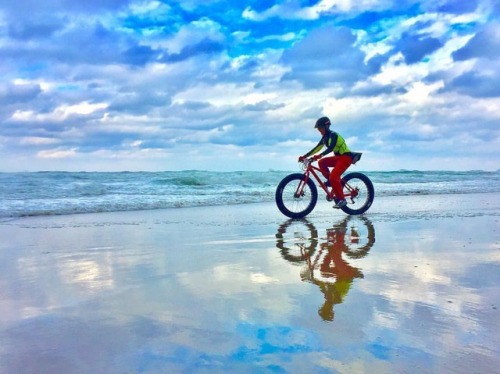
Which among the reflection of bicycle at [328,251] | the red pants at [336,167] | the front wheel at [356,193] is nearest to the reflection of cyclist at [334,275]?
the reflection of bicycle at [328,251]

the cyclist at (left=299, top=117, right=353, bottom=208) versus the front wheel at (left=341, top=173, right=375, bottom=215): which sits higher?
the cyclist at (left=299, top=117, right=353, bottom=208)

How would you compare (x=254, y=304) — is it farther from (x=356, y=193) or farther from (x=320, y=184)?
(x=356, y=193)

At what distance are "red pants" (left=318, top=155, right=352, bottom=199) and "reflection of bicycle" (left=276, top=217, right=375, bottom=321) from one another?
1146 mm

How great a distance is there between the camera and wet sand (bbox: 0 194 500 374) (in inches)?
85.4

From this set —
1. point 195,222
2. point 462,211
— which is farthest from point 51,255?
point 462,211

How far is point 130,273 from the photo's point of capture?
4160 mm

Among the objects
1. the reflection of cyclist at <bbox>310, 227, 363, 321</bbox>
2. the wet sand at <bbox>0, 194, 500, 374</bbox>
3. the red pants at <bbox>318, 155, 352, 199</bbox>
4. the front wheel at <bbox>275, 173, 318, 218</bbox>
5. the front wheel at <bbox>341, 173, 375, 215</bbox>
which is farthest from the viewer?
the front wheel at <bbox>341, 173, 375, 215</bbox>

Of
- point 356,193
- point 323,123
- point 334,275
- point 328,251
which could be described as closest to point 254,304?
point 334,275

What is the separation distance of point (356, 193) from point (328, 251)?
478cm

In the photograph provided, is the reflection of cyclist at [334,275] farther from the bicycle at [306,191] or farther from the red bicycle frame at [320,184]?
the red bicycle frame at [320,184]

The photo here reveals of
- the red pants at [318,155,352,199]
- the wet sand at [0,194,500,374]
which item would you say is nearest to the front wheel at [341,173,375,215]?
the red pants at [318,155,352,199]

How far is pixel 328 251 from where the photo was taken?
5168 mm

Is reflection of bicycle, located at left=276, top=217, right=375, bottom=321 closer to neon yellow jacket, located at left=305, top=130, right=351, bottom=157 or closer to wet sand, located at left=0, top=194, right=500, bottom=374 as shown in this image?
wet sand, located at left=0, top=194, right=500, bottom=374

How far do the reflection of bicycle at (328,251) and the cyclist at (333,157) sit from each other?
3.82ft
